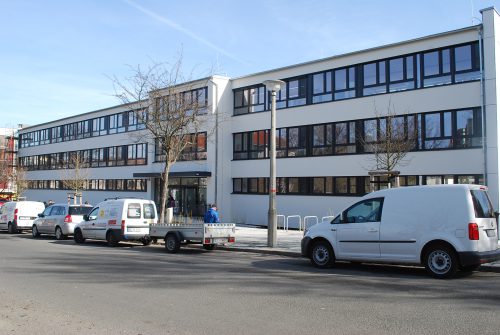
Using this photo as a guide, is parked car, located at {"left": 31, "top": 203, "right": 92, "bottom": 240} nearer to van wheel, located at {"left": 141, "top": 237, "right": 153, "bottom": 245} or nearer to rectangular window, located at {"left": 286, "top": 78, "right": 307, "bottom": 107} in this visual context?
van wheel, located at {"left": 141, "top": 237, "right": 153, "bottom": 245}

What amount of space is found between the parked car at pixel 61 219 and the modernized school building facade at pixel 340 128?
18.8ft

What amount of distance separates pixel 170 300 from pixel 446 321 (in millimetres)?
4152

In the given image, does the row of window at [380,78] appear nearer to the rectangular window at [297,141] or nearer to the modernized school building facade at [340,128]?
the modernized school building facade at [340,128]

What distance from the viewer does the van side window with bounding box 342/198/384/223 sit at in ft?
38.3

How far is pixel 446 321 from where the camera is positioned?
6648 mm

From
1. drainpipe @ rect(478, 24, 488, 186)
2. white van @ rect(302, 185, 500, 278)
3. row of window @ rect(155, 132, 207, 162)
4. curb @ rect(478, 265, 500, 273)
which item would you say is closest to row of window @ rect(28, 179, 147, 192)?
row of window @ rect(155, 132, 207, 162)

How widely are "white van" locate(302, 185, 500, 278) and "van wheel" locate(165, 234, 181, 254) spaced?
5.73 metres

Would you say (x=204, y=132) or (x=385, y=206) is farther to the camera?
(x=204, y=132)

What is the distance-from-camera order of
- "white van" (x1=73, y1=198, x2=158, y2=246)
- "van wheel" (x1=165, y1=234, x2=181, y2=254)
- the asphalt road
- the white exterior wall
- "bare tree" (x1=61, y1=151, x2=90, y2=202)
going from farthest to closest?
"bare tree" (x1=61, y1=151, x2=90, y2=202)
the white exterior wall
"white van" (x1=73, y1=198, x2=158, y2=246)
"van wheel" (x1=165, y1=234, x2=181, y2=254)
the asphalt road

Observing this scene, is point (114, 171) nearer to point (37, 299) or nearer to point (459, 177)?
point (459, 177)

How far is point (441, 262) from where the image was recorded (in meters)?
10.6

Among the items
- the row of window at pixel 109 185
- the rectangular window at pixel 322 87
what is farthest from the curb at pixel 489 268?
the row of window at pixel 109 185

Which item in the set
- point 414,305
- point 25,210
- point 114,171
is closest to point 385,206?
point 414,305

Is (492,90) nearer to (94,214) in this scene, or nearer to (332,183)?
(332,183)
